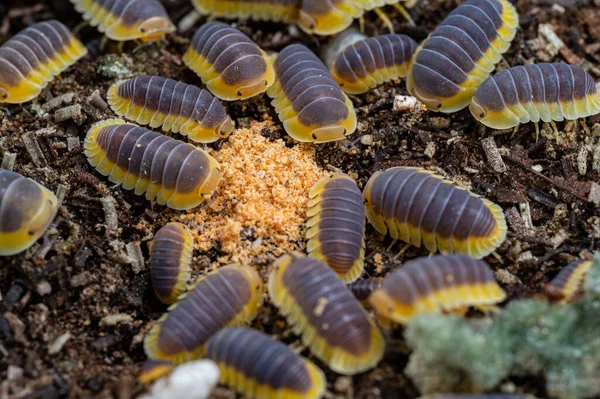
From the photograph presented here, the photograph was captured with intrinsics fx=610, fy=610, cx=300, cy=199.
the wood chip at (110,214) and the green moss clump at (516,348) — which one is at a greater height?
the green moss clump at (516,348)

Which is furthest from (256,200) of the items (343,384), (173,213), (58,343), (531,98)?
(531,98)

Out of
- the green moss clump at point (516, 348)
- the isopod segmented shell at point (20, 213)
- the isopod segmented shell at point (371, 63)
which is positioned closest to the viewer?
the green moss clump at point (516, 348)

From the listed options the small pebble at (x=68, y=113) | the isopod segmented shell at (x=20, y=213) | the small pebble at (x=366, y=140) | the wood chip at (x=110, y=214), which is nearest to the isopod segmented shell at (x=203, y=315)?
the wood chip at (x=110, y=214)

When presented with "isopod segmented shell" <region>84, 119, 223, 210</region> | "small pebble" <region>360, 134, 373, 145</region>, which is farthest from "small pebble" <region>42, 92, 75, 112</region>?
"small pebble" <region>360, 134, 373, 145</region>

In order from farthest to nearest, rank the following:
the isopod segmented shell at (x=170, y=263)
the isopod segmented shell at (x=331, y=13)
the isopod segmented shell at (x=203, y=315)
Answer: the isopod segmented shell at (x=331, y=13)
the isopod segmented shell at (x=170, y=263)
the isopod segmented shell at (x=203, y=315)

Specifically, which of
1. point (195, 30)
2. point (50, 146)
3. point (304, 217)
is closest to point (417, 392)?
point (304, 217)

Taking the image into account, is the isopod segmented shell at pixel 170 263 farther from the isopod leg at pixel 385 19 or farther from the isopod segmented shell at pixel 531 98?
the isopod leg at pixel 385 19
